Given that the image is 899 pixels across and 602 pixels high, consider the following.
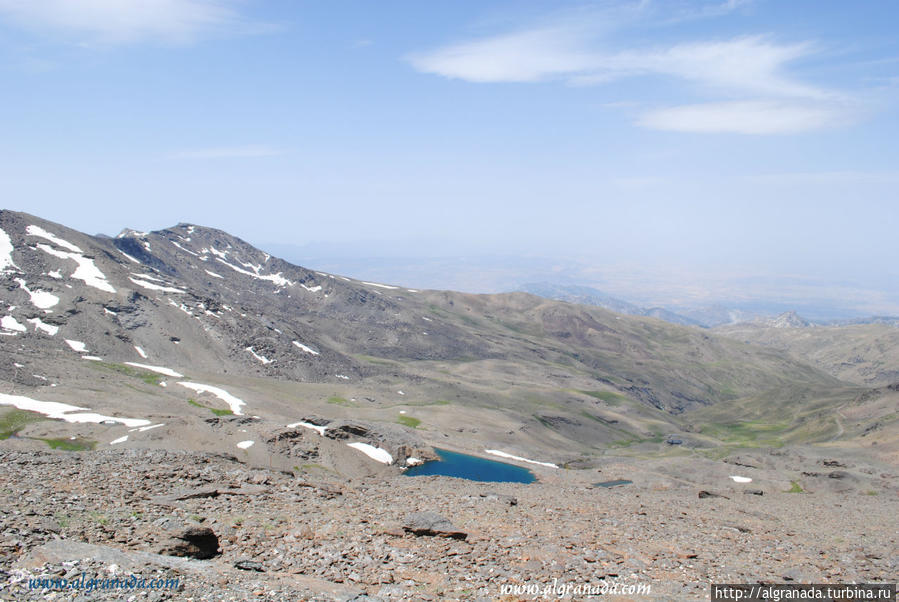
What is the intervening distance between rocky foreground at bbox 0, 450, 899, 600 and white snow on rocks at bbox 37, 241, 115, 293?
113543 millimetres

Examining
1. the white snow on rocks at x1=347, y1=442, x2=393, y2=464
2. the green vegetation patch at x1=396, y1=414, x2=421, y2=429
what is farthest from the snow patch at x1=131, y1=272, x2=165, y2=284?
the white snow on rocks at x1=347, y1=442, x2=393, y2=464

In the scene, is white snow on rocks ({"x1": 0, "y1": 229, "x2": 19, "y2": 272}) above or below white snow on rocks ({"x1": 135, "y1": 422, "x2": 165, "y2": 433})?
above

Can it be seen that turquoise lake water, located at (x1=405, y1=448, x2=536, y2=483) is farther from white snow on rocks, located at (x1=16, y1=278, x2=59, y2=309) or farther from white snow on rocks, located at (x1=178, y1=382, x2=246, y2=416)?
white snow on rocks, located at (x1=16, y1=278, x2=59, y2=309)

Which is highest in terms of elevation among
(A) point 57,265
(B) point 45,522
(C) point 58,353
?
(A) point 57,265

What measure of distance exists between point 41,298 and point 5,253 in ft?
76.1

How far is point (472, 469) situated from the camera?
76.1 metres

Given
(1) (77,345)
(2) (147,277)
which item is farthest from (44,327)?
(2) (147,277)

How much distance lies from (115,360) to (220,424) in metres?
61.6

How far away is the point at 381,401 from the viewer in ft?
414

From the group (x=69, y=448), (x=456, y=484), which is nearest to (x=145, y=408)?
(x=69, y=448)

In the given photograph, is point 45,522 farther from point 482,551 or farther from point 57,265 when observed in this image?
point 57,265

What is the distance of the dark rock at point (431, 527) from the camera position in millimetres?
25438

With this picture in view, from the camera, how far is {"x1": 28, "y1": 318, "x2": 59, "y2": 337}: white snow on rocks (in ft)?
368

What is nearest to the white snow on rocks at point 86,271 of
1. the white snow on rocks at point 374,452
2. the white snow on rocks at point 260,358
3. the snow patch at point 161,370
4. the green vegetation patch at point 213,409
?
the white snow on rocks at point 260,358
